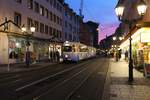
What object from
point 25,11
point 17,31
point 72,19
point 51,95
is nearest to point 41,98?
point 51,95

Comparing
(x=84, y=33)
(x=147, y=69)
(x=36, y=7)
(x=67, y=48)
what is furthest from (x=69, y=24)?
(x=147, y=69)

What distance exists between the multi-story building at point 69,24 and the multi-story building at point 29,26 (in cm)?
667

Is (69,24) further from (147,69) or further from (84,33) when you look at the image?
(147,69)

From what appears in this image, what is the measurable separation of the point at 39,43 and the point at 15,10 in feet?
51.8

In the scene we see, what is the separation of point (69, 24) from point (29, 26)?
152ft

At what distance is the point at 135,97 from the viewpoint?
15188 mm

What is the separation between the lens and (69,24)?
104 metres

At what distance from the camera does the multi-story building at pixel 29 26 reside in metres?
46.4

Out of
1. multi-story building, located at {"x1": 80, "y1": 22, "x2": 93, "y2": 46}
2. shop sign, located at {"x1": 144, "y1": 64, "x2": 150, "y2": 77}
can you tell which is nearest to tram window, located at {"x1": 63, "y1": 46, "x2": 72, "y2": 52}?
shop sign, located at {"x1": 144, "y1": 64, "x2": 150, "y2": 77}

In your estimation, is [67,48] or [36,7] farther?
[36,7]

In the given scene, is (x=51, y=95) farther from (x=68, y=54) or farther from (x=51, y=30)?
(x=51, y=30)

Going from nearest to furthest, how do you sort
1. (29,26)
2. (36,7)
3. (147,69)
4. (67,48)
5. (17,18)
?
(147,69) → (17,18) → (29,26) → (67,48) → (36,7)

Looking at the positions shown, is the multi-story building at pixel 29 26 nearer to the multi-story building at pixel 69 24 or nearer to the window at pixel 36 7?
the window at pixel 36 7

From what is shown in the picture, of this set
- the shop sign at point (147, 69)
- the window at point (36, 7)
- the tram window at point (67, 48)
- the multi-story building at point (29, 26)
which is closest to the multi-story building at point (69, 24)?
the multi-story building at point (29, 26)
